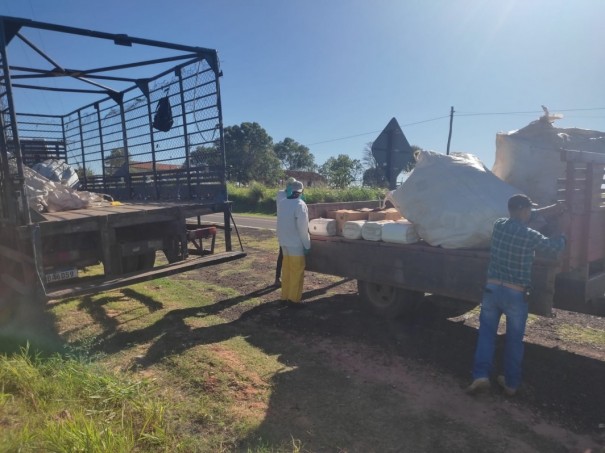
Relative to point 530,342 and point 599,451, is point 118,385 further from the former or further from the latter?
point 530,342

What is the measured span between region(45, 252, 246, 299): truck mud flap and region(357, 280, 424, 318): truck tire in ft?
6.02

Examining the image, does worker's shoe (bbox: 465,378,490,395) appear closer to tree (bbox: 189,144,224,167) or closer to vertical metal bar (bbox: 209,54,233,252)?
vertical metal bar (bbox: 209,54,233,252)

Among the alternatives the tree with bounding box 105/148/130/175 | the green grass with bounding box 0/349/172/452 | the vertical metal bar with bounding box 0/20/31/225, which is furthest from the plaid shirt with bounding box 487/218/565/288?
the tree with bounding box 105/148/130/175

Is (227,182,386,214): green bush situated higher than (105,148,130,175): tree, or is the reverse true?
(105,148,130,175): tree

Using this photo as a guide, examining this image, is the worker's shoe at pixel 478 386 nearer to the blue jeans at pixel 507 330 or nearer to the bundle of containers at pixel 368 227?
the blue jeans at pixel 507 330

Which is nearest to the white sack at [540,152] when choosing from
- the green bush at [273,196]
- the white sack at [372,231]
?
the white sack at [372,231]

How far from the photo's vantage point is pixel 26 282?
14.6 feet

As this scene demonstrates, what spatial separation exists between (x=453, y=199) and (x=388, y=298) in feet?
5.03

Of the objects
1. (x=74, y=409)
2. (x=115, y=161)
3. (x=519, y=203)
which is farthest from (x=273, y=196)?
(x=74, y=409)

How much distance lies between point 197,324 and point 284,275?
4.32 ft

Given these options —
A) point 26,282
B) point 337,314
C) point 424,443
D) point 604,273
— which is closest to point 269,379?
point 424,443

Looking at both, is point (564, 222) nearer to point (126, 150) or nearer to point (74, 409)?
point (74, 409)

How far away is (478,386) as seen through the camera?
348 cm

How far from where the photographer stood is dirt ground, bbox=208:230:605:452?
10.1ft
